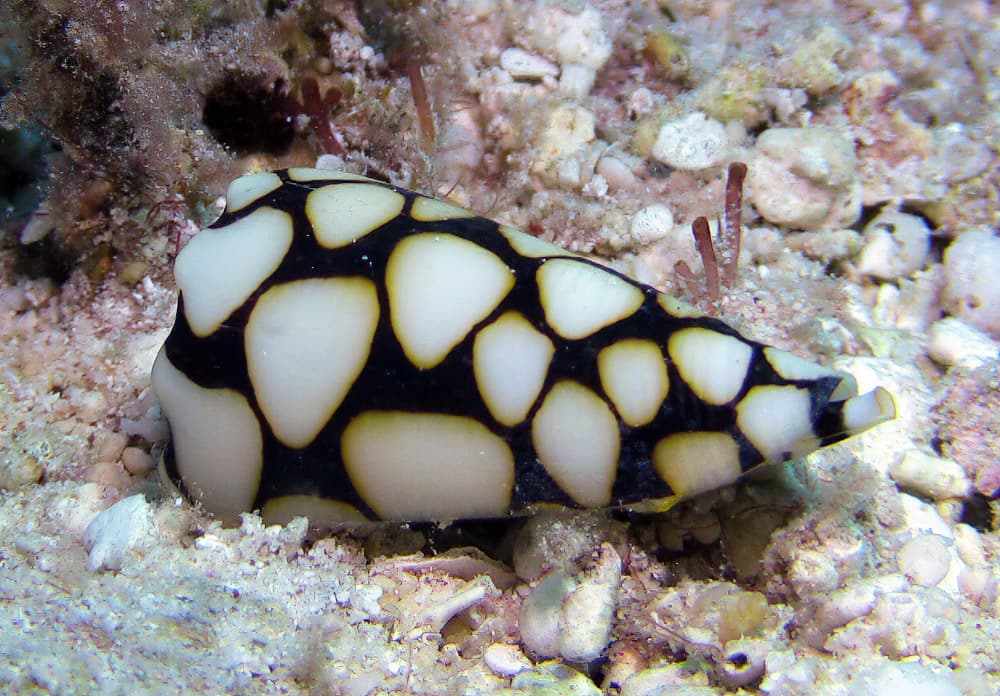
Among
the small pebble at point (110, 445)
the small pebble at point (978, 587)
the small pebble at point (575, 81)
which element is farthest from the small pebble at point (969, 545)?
the small pebble at point (110, 445)

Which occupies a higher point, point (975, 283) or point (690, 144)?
point (690, 144)

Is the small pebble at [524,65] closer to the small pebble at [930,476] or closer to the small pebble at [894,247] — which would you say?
the small pebble at [894,247]

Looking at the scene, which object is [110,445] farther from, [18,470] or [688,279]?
[688,279]

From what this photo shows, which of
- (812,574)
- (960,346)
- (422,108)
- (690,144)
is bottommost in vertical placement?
(812,574)

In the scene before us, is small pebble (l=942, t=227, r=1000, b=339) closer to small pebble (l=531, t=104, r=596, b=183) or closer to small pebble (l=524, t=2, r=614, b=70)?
small pebble (l=531, t=104, r=596, b=183)

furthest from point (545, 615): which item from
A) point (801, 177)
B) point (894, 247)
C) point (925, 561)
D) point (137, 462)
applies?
point (894, 247)

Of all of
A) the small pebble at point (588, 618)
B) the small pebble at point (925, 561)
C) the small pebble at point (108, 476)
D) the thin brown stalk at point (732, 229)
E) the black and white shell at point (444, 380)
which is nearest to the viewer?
the black and white shell at point (444, 380)

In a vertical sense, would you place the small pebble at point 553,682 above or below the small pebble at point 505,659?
above

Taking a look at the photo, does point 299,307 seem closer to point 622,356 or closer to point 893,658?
point 622,356
